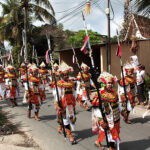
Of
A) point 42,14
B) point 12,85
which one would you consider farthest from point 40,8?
point 12,85

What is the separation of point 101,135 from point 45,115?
385 cm

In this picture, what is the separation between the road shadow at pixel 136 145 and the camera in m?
4.73

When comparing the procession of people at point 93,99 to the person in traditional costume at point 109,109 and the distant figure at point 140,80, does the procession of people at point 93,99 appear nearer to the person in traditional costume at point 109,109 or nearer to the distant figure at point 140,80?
the person in traditional costume at point 109,109

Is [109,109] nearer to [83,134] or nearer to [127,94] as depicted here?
[83,134]

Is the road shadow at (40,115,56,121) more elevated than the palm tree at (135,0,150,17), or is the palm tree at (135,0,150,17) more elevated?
the palm tree at (135,0,150,17)

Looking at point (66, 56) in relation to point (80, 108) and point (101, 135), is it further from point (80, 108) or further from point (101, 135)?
point (101, 135)

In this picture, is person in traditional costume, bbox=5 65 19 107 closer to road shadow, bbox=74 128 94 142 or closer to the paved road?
the paved road

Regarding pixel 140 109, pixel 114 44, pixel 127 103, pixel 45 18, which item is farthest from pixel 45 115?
pixel 45 18

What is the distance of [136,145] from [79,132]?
162cm

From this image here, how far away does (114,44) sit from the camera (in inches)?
471

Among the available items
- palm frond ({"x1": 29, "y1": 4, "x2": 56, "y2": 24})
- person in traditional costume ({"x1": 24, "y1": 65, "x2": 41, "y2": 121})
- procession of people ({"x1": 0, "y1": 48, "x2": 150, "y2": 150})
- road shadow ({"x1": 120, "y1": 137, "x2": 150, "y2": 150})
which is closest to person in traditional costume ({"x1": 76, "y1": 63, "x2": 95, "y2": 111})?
procession of people ({"x1": 0, "y1": 48, "x2": 150, "y2": 150})

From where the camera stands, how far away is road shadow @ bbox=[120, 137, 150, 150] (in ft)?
15.5

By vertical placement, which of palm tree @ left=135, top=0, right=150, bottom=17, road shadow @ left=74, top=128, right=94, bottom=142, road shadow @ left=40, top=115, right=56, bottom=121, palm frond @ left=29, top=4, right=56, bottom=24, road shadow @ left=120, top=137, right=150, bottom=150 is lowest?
road shadow @ left=120, top=137, right=150, bottom=150

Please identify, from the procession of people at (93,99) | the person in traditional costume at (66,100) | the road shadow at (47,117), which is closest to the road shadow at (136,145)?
the procession of people at (93,99)
